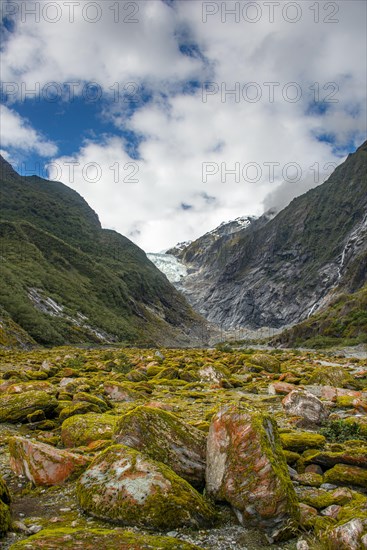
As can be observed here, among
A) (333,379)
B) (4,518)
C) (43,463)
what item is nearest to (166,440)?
(43,463)

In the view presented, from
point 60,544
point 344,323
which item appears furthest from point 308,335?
point 60,544

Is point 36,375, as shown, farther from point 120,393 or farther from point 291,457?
point 291,457

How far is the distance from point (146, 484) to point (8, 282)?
78819 millimetres

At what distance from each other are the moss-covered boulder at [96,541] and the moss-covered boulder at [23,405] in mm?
6505

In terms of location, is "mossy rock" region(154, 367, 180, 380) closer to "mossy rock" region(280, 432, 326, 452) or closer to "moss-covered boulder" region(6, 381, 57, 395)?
"moss-covered boulder" region(6, 381, 57, 395)

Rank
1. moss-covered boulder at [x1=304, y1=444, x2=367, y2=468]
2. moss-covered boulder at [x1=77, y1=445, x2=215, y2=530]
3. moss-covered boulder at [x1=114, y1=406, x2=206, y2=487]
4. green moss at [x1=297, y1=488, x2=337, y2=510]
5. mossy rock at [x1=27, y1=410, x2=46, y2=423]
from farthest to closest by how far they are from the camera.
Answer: mossy rock at [x1=27, y1=410, x2=46, y2=423] < moss-covered boulder at [x1=304, y1=444, x2=367, y2=468] < moss-covered boulder at [x1=114, y1=406, x2=206, y2=487] < green moss at [x1=297, y1=488, x2=337, y2=510] < moss-covered boulder at [x1=77, y1=445, x2=215, y2=530]

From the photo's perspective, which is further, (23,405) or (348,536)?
(23,405)

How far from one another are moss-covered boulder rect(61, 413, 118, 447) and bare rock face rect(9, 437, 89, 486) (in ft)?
4.58

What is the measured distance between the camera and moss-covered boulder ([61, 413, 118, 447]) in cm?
812

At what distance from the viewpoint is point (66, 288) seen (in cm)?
10181

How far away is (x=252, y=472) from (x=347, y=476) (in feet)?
6.83

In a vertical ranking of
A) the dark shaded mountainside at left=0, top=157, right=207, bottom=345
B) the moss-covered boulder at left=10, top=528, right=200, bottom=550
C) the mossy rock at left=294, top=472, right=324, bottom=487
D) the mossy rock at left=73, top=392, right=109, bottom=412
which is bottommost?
the mossy rock at left=294, top=472, right=324, bottom=487

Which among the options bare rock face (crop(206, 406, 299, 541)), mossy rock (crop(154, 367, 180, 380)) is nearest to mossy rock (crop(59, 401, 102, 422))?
bare rock face (crop(206, 406, 299, 541))

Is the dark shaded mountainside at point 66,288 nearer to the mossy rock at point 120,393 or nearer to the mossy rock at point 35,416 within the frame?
the mossy rock at point 120,393
